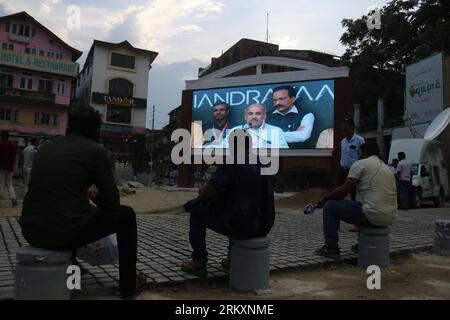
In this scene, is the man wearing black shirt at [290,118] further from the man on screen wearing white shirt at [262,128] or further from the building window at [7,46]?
the building window at [7,46]

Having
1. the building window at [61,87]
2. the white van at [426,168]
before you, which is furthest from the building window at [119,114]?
the white van at [426,168]

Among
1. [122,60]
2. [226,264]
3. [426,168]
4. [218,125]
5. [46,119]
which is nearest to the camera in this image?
[226,264]

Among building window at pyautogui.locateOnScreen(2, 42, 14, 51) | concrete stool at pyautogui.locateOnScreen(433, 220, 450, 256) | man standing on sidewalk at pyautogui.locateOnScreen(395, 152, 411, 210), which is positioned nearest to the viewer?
concrete stool at pyautogui.locateOnScreen(433, 220, 450, 256)

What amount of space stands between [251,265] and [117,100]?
41594mm

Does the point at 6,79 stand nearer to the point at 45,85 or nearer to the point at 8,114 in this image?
the point at 8,114

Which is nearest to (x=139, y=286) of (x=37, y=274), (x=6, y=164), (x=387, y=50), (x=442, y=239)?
(x=37, y=274)

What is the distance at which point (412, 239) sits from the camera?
23.5 feet

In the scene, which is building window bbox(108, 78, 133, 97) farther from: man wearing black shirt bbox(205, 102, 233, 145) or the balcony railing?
man wearing black shirt bbox(205, 102, 233, 145)

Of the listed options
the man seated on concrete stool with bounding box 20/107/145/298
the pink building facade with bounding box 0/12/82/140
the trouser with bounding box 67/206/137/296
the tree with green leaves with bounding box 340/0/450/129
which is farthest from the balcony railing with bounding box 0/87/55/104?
the trouser with bounding box 67/206/137/296

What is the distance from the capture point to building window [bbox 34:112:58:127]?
3799 cm

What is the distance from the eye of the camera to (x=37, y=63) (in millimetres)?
37156

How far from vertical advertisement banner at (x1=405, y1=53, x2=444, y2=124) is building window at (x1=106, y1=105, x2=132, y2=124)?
28.2m

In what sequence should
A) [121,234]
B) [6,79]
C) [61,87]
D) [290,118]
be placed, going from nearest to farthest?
[121,234] → [290,118] → [6,79] → [61,87]
